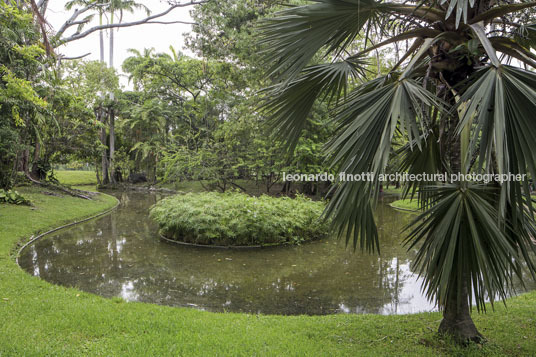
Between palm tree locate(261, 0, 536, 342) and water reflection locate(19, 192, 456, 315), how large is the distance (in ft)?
8.45

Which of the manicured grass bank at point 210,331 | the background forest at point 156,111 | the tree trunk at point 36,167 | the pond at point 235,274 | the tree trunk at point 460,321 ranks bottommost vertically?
the pond at point 235,274

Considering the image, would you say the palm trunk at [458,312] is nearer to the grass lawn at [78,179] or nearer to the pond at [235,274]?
the pond at [235,274]

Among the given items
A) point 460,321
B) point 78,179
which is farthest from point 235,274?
point 78,179

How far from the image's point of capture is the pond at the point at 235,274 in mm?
5500

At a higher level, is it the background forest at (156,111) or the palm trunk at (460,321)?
the background forest at (156,111)

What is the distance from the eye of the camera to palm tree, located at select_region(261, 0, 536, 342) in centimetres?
211

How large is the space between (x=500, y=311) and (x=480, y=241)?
113 inches

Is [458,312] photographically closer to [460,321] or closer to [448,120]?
[460,321]

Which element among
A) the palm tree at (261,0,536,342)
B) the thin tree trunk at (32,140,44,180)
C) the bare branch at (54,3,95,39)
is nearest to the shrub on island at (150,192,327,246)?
the palm tree at (261,0,536,342)

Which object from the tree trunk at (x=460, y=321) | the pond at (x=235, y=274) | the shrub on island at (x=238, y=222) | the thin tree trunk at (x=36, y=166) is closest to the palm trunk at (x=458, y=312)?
the tree trunk at (x=460, y=321)

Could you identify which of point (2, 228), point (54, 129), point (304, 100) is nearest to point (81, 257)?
point (2, 228)

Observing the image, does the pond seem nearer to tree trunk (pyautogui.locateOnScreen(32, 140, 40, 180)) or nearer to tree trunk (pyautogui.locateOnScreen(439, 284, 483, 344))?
tree trunk (pyautogui.locateOnScreen(439, 284, 483, 344))

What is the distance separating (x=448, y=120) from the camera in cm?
331

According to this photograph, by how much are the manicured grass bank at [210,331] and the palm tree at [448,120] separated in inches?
20.3
